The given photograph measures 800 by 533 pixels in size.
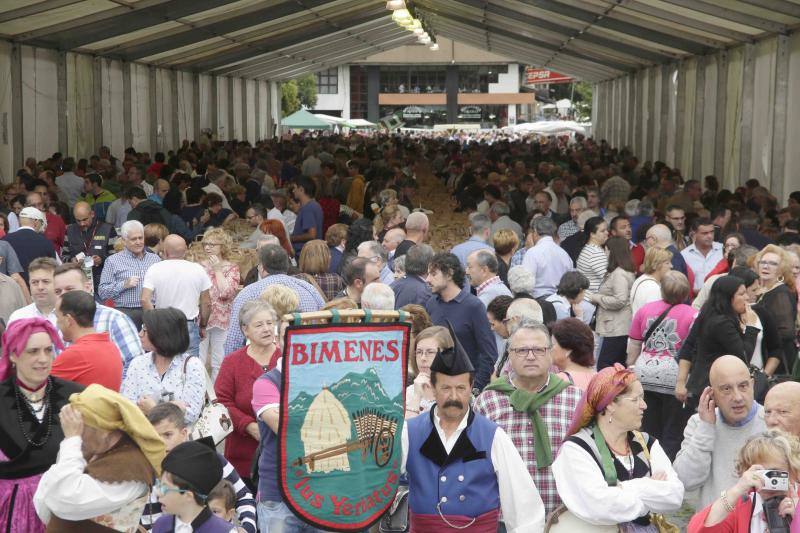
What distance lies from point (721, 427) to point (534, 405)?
887 millimetres

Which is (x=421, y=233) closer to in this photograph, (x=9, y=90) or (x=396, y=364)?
(x=396, y=364)

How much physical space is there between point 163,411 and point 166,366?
3.56 ft

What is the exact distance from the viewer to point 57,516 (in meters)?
4.80

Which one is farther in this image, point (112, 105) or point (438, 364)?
point (112, 105)

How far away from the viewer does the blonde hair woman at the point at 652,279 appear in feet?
31.8

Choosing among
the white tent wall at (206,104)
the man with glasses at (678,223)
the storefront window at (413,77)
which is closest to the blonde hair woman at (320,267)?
the man with glasses at (678,223)

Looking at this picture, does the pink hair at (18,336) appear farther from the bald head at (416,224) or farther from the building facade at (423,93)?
the building facade at (423,93)

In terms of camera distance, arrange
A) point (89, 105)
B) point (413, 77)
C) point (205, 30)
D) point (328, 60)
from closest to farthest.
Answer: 1. point (89, 105)
2. point (205, 30)
3. point (328, 60)
4. point (413, 77)

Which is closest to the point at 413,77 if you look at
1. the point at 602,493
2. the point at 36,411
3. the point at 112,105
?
the point at 112,105

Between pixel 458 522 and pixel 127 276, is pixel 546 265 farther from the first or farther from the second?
pixel 458 522

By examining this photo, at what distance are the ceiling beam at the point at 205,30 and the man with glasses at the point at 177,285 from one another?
682 inches

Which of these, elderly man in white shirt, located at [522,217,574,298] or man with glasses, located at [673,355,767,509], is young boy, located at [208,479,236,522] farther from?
elderly man in white shirt, located at [522,217,574,298]

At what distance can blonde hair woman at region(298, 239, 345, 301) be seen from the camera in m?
9.87

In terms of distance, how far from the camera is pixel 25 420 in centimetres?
545
